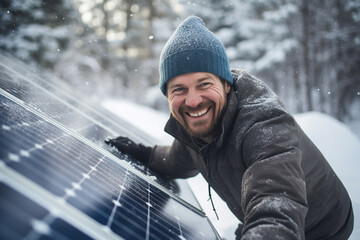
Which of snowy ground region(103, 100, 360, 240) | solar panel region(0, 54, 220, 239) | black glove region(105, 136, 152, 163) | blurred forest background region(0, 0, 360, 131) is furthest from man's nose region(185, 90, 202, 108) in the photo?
blurred forest background region(0, 0, 360, 131)

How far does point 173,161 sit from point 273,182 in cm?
187

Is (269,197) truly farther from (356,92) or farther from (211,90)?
(356,92)

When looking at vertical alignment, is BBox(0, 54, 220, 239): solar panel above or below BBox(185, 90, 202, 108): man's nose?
below

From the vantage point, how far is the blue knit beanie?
2.49 meters

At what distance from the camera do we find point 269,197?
154 centimetres

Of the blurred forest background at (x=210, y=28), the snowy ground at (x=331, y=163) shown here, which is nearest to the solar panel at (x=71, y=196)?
the snowy ground at (x=331, y=163)

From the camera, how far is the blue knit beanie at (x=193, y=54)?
2.49 meters

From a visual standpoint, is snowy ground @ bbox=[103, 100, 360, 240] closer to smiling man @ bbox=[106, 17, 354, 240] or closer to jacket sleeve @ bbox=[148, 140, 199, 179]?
jacket sleeve @ bbox=[148, 140, 199, 179]

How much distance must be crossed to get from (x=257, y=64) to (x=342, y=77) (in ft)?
20.6

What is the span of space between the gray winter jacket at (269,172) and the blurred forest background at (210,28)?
55.2 ft

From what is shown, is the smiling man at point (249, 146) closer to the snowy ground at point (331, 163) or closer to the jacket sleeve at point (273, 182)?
the jacket sleeve at point (273, 182)

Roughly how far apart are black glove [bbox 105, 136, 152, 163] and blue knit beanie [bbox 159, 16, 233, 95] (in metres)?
1.04

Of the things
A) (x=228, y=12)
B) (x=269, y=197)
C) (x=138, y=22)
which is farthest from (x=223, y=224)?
(x=138, y=22)

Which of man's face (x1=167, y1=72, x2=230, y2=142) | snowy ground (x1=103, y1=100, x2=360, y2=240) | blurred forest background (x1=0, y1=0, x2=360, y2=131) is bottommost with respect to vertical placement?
snowy ground (x1=103, y1=100, x2=360, y2=240)
